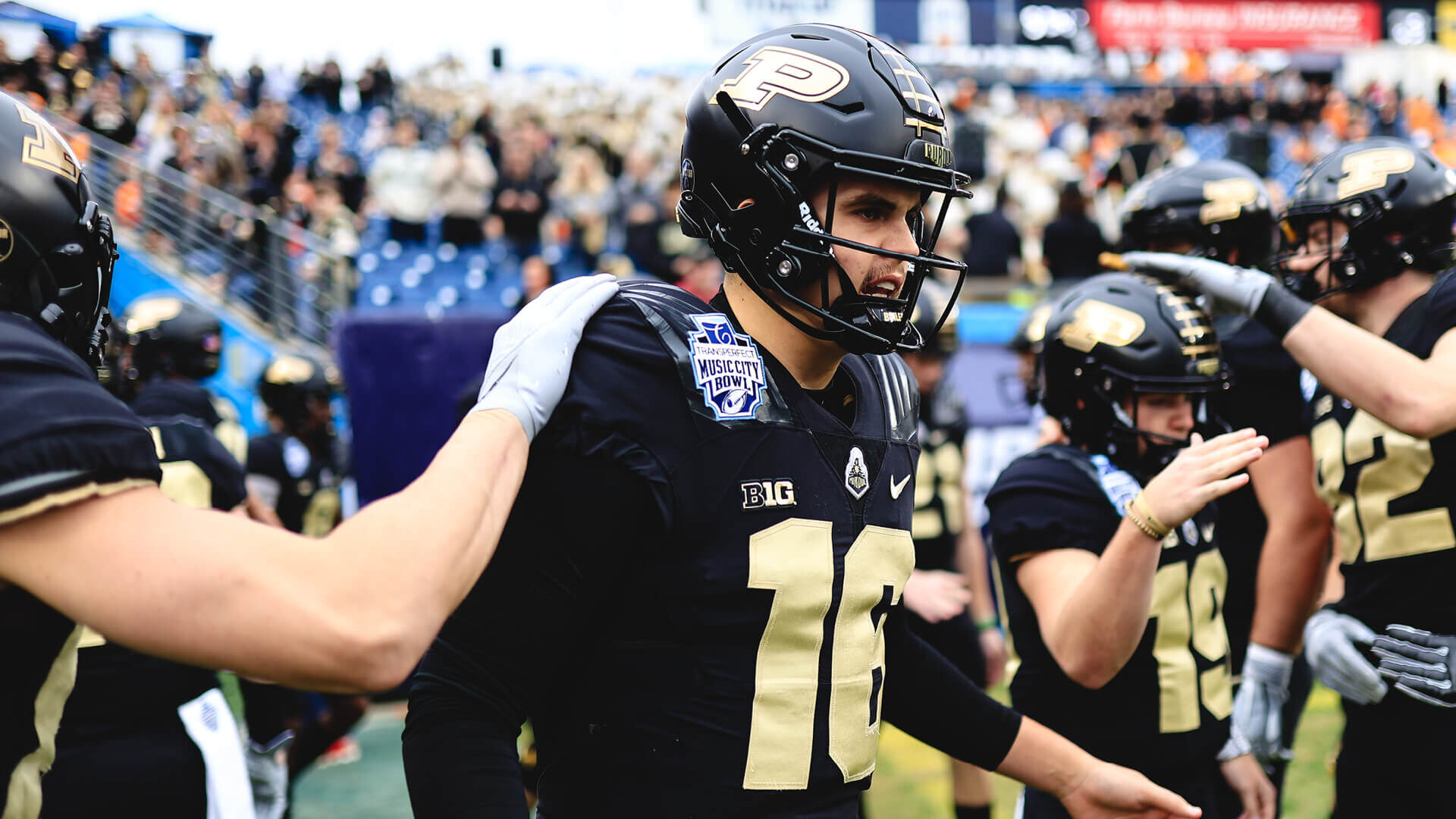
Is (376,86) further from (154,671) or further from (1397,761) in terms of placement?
(1397,761)

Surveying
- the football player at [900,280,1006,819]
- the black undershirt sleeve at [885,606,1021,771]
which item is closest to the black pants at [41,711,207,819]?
the black undershirt sleeve at [885,606,1021,771]

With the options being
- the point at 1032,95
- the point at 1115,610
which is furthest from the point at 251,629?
the point at 1032,95

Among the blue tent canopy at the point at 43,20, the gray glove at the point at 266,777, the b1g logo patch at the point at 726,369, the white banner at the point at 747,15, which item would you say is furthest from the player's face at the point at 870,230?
the white banner at the point at 747,15

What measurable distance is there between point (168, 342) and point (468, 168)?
28.5 feet

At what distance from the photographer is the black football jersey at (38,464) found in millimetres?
1113

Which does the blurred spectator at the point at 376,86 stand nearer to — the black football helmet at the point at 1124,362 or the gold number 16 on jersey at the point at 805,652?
the black football helmet at the point at 1124,362

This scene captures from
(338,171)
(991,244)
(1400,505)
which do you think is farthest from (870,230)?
(338,171)

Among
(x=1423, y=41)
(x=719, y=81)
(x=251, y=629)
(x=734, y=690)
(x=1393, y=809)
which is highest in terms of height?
(x=719, y=81)

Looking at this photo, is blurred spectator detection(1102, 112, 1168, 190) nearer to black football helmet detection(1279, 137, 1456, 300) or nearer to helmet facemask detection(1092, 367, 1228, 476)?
black football helmet detection(1279, 137, 1456, 300)

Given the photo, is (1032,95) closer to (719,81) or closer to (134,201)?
(134,201)

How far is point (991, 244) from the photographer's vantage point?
1028 centimetres

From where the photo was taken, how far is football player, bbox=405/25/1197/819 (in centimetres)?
153

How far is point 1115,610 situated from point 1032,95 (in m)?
23.3

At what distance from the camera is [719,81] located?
183cm
